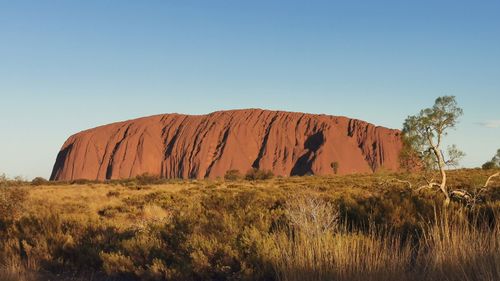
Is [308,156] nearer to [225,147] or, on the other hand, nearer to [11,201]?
[225,147]

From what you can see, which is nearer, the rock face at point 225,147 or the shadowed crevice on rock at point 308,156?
the shadowed crevice on rock at point 308,156

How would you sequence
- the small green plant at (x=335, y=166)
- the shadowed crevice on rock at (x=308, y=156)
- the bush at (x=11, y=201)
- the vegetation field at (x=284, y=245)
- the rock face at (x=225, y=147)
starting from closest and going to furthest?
1. the vegetation field at (x=284, y=245)
2. the bush at (x=11, y=201)
3. the small green plant at (x=335, y=166)
4. the shadowed crevice on rock at (x=308, y=156)
5. the rock face at (x=225, y=147)

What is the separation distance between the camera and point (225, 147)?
103 m

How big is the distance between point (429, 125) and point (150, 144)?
99.5 meters

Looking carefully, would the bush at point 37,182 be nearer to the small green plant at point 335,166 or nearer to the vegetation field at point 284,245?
the small green plant at point 335,166

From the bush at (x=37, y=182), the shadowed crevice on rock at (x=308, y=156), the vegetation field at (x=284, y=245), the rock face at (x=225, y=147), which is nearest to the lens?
the vegetation field at (x=284, y=245)

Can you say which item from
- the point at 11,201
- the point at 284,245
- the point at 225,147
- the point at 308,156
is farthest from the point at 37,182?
the point at 284,245

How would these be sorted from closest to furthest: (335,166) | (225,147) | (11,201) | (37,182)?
1. (11,201)
2. (37,182)
3. (335,166)
4. (225,147)

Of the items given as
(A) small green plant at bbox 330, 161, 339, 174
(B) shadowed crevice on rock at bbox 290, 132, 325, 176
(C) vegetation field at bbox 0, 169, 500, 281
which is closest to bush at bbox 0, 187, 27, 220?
(C) vegetation field at bbox 0, 169, 500, 281

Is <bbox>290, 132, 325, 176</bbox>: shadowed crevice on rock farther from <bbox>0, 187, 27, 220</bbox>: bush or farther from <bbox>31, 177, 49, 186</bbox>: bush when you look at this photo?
<bbox>0, 187, 27, 220</bbox>: bush

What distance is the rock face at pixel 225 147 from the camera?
3920 inches

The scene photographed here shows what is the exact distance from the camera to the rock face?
9956 cm

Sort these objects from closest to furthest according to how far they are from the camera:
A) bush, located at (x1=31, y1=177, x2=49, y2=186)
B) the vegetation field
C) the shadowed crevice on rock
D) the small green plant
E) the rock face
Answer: the vegetation field → bush, located at (x1=31, y1=177, x2=49, y2=186) → the small green plant → the shadowed crevice on rock → the rock face

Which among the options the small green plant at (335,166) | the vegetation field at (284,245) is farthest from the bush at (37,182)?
the vegetation field at (284,245)
